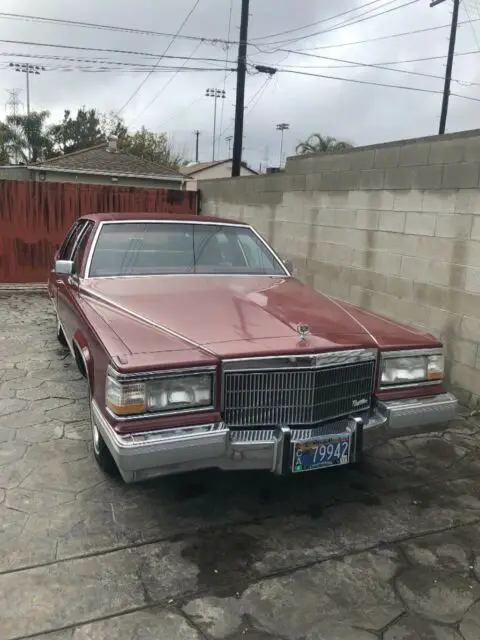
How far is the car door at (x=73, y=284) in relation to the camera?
4.20 meters

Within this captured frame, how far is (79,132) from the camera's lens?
4638cm

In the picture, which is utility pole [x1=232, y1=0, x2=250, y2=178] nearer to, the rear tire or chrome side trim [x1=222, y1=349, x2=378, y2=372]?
the rear tire

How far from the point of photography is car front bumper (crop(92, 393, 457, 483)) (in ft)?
8.18

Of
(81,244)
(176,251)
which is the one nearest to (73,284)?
(81,244)

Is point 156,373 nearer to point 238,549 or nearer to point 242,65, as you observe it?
point 238,549

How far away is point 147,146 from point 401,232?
40.6m

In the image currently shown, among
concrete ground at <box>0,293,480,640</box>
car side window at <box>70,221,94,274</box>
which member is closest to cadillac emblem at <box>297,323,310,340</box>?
concrete ground at <box>0,293,480,640</box>

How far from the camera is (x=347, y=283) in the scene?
6.62 m

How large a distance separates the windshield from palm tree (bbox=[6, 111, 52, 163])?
3646 centimetres

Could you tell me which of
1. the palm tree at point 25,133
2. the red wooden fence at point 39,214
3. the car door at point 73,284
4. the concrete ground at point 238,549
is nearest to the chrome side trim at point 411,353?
the concrete ground at point 238,549

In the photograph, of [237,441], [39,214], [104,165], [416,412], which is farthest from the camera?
[104,165]

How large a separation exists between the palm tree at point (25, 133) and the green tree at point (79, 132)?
6.31 meters

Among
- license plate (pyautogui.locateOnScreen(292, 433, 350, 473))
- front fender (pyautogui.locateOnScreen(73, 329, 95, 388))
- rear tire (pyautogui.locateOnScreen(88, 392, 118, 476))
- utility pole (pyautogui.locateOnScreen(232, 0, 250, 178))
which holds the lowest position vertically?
rear tire (pyautogui.locateOnScreen(88, 392, 118, 476))

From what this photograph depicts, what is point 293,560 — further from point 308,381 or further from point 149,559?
point 308,381
